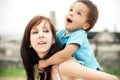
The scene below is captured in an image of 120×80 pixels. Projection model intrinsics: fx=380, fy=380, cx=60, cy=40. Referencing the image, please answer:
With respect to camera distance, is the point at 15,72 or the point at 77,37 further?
the point at 15,72

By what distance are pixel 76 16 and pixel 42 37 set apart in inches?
5.9

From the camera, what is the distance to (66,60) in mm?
1301

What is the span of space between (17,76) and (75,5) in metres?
3.49

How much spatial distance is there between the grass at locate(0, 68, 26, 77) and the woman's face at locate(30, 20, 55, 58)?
11.4ft

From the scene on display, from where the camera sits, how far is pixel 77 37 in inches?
51.5

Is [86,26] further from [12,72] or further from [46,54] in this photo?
[12,72]

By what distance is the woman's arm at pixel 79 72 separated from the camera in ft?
4.08

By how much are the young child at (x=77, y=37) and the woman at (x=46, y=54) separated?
1.0 inches

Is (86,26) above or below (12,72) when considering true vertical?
above

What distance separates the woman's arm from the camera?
1244mm

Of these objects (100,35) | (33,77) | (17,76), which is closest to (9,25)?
(17,76)

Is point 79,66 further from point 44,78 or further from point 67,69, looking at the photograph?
point 44,78

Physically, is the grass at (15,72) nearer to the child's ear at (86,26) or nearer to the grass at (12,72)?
the grass at (12,72)

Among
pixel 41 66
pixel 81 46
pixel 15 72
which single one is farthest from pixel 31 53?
pixel 15 72
